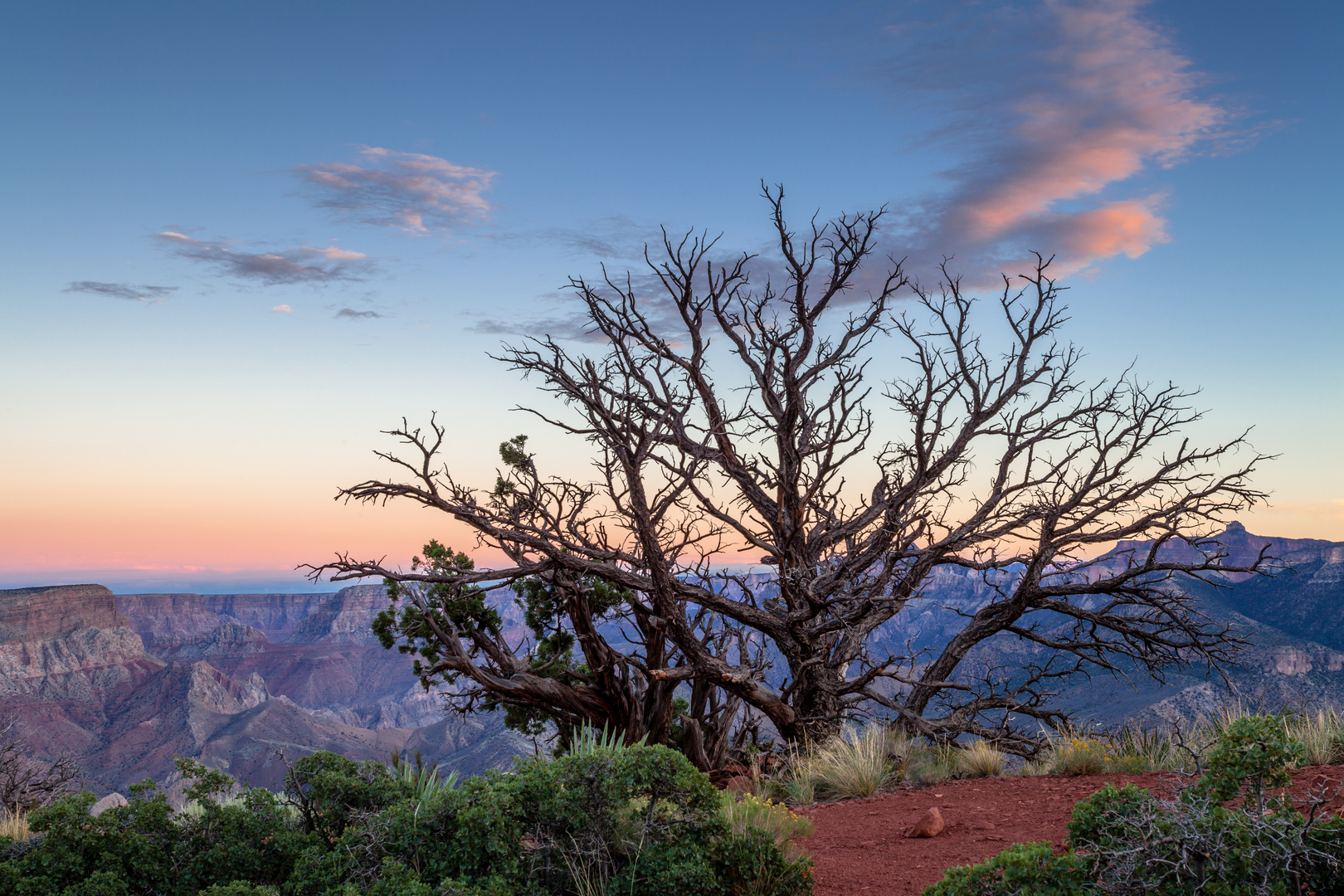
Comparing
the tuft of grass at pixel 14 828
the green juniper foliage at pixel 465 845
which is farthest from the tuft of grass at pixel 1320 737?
the tuft of grass at pixel 14 828

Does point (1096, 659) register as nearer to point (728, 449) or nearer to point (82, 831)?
point (728, 449)

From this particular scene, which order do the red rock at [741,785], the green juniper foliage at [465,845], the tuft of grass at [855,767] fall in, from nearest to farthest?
the green juniper foliage at [465,845] → the tuft of grass at [855,767] → the red rock at [741,785]

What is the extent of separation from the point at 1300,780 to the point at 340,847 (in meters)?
7.86

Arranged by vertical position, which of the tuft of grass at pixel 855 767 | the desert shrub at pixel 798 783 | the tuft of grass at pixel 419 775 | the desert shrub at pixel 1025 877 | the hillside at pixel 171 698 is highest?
the desert shrub at pixel 1025 877

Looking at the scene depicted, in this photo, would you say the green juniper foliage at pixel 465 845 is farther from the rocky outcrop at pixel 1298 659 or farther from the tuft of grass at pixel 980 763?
the rocky outcrop at pixel 1298 659

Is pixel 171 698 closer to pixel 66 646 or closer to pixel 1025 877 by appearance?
pixel 66 646

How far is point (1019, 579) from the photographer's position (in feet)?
46.6

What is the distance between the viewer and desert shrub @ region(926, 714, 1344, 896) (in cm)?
429

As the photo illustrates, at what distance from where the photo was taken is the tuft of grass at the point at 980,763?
33.5 feet

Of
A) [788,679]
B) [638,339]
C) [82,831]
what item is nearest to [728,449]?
[638,339]

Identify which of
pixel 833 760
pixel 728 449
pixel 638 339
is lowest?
pixel 833 760

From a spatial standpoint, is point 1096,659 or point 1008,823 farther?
point 1096,659

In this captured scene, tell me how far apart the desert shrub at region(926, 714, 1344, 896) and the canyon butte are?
56.5m

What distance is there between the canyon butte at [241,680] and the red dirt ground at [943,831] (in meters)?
52.9
